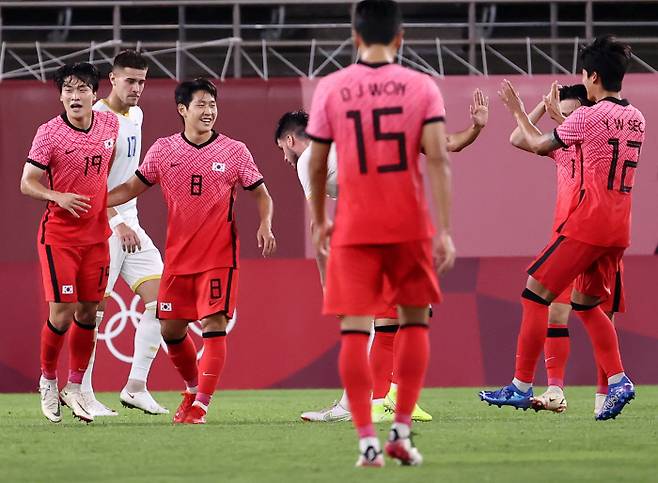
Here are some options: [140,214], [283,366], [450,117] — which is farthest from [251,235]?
[283,366]

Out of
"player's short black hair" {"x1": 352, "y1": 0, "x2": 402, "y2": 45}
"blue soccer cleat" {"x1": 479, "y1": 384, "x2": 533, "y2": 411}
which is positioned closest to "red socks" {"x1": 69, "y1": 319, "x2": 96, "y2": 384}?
"blue soccer cleat" {"x1": 479, "y1": 384, "x2": 533, "y2": 411}

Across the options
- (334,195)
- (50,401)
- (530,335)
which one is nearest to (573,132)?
(530,335)

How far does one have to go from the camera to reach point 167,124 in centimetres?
1581

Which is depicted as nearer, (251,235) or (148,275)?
(148,275)

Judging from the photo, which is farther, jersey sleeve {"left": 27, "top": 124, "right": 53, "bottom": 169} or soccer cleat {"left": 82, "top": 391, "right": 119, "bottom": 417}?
soccer cleat {"left": 82, "top": 391, "right": 119, "bottom": 417}

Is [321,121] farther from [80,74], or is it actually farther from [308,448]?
[80,74]

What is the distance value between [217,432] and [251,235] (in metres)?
8.81

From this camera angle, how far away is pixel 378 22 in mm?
5371

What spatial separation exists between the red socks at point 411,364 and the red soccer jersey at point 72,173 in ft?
10.1

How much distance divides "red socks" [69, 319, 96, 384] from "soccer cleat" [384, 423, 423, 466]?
3592 mm

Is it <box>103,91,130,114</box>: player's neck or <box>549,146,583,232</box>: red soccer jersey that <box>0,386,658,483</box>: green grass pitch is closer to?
<box>549,146,583,232</box>: red soccer jersey

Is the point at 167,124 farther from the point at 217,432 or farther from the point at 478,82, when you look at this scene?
the point at 217,432

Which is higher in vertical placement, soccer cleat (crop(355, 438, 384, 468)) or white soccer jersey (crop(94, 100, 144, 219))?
white soccer jersey (crop(94, 100, 144, 219))

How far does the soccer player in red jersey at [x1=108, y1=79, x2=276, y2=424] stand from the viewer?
781 centimetres
